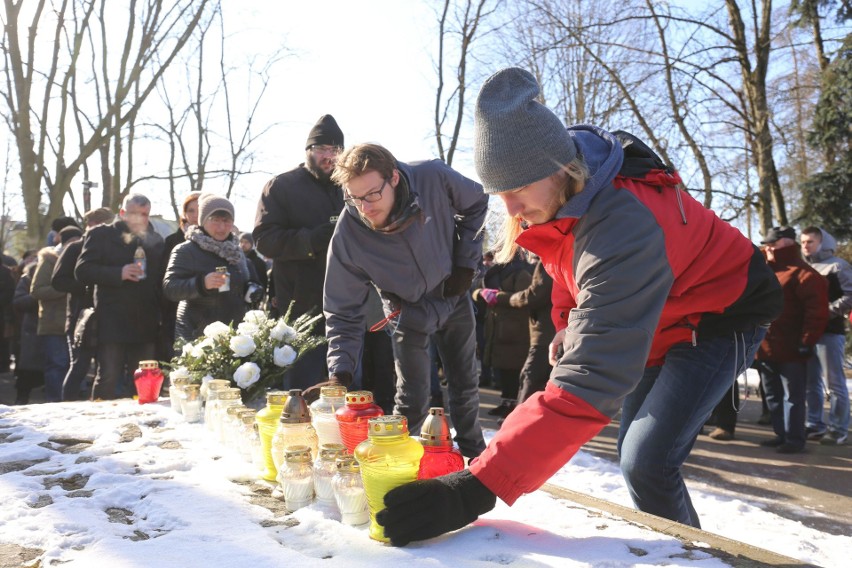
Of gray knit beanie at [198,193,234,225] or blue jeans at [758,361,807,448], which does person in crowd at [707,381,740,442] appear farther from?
gray knit beanie at [198,193,234,225]

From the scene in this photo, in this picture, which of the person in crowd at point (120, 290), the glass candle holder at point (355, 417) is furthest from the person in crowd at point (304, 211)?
the glass candle holder at point (355, 417)

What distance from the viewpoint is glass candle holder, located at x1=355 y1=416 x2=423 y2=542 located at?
182 centimetres

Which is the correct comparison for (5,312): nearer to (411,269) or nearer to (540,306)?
(540,306)

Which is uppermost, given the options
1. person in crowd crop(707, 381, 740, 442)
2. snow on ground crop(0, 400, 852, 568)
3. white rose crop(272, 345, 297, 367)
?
white rose crop(272, 345, 297, 367)

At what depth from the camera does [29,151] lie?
1168cm

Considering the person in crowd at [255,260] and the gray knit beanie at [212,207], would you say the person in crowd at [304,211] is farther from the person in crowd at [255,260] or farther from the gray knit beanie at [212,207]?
the person in crowd at [255,260]

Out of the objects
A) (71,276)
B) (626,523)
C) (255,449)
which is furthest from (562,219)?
(71,276)

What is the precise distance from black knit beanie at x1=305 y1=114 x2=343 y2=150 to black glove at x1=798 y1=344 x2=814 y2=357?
4083 mm

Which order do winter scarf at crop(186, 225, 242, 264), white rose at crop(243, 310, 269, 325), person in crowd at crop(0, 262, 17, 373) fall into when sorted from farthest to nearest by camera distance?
person in crowd at crop(0, 262, 17, 373) < winter scarf at crop(186, 225, 242, 264) < white rose at crop(243, 310, 269, 325)

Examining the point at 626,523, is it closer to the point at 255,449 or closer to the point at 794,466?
the point at 255,449

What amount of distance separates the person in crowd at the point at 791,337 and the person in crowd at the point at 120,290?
5125 millimetres

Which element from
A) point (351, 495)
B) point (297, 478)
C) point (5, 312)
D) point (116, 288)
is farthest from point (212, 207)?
point (5, 312)

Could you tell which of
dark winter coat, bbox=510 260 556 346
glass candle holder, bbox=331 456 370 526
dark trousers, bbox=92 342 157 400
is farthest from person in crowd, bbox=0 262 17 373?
glass candle holder, bbox=331 456 370 526

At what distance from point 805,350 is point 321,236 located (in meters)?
4.06
